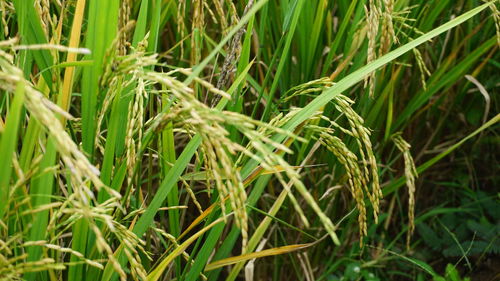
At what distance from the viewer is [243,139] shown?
137 cm

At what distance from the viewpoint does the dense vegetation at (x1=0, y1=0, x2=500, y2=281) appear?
0.96 m

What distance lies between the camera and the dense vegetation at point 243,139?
3.14ft

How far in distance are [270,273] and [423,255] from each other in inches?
21.4

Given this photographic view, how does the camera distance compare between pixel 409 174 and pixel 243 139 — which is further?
pixel 409 174

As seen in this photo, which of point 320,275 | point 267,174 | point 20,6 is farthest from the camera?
point 320,275

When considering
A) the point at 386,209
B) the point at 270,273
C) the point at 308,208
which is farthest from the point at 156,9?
the point at 386,209

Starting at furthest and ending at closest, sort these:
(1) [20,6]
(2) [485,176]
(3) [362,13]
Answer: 1. (2) [485,176]
2. (3) [362,13]
3. (1) [20,6]

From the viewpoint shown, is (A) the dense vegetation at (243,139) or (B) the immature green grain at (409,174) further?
(B) the immature green grain at (409,174)

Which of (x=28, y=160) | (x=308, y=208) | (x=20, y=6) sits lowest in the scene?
(x=308, y=208)

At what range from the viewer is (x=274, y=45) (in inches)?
76.0

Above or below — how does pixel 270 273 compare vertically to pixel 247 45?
below

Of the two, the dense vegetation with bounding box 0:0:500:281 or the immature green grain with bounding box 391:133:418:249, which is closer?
the dense vegetation with bounding box 0:0:500:281

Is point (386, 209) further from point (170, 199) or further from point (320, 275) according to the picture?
point (170, 199)

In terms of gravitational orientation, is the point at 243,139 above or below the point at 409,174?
above
